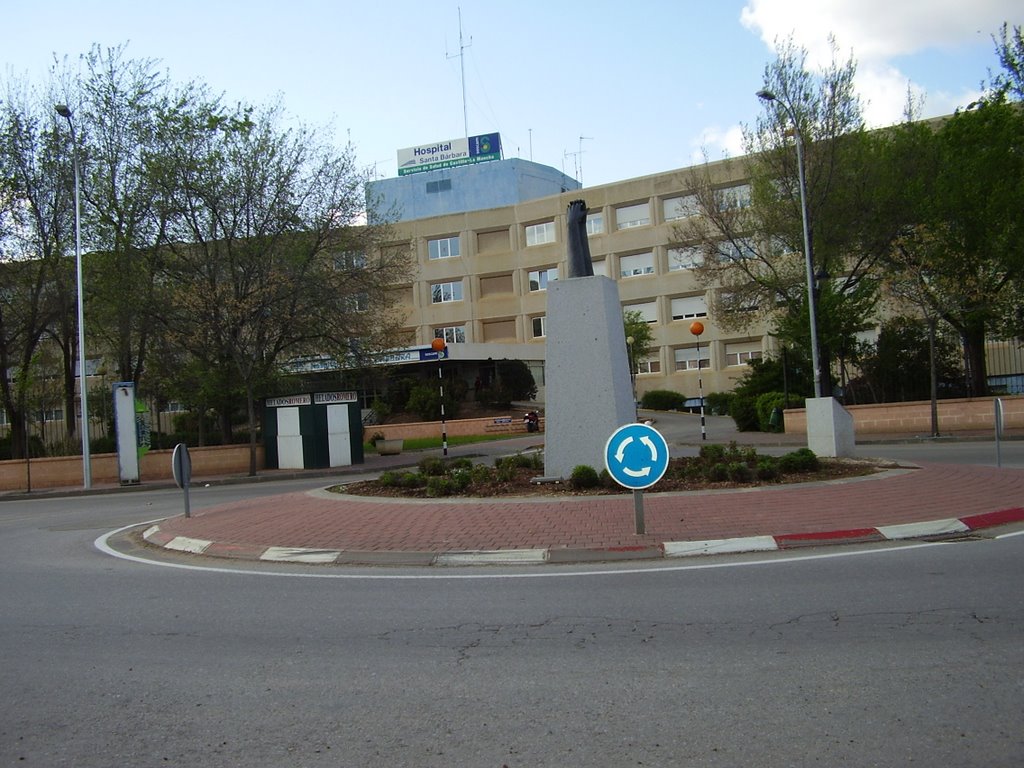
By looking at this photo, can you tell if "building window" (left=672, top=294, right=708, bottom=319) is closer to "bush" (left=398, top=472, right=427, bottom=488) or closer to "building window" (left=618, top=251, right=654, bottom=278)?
"building window" (left=618, top=251, right=654, bottom=278)

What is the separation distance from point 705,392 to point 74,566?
5021 centimetres

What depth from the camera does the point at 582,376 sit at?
566 inches

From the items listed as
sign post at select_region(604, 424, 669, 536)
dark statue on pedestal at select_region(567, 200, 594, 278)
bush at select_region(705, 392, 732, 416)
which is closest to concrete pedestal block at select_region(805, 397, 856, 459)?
dark statue on pedestal at select_region(567, 200, 594, 278)

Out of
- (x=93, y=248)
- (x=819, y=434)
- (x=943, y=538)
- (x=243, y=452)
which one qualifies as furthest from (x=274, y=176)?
(x=943, y=538)

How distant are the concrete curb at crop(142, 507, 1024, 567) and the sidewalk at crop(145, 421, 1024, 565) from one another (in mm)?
12

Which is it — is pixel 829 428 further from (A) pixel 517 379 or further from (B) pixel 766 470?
(A) pixel 517 379

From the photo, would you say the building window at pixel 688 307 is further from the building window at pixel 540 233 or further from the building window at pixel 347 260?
the building window at pixel 347 260

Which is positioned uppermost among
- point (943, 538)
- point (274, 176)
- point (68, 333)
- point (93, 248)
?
point (274, 176)

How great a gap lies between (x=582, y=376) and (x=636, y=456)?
4955 millimetres

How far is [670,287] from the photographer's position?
5872 cm

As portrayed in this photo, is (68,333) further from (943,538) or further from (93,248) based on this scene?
(943,538)

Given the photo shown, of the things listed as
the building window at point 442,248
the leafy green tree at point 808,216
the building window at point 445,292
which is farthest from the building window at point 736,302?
the building window at point 442,248

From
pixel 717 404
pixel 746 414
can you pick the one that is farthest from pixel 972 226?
pixel 717 404

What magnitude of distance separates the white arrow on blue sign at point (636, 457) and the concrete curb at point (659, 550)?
72 cm
